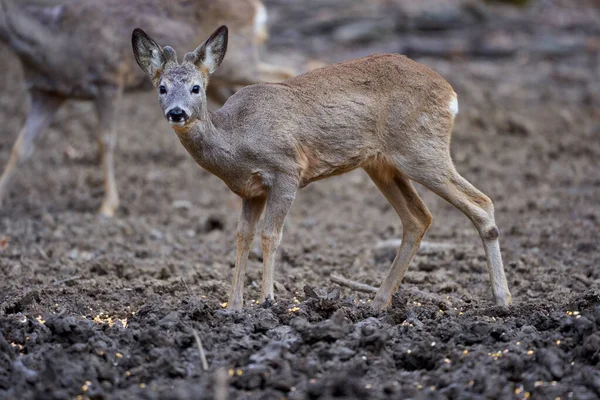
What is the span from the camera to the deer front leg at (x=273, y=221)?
241 inches

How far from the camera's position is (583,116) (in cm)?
1410

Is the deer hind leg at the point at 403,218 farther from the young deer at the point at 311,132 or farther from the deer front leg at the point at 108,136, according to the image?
the deer front leg at the point at 108,136

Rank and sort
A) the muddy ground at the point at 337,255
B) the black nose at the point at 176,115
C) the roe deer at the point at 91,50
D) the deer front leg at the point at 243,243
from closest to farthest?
the muddy ground at the point at 337,255, the black nose at the point at 176,115, the deer front leg at the point at 243,243, the roe deer at the point at 91,50

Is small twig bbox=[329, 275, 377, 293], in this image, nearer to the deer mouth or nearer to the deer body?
the deer body

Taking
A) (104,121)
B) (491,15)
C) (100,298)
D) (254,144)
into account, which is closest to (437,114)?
(254,144)

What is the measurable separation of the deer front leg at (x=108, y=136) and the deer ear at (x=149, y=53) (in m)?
4.50

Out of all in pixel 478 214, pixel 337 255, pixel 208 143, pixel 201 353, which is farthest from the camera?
pixel 337 255

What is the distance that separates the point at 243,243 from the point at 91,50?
5.29m

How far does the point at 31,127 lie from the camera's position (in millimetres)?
10805

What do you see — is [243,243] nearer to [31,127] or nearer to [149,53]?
[149,53]

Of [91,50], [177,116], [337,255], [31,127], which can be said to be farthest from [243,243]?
[31,127]

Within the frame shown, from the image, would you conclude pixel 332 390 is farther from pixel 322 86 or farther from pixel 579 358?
pixel 322 86

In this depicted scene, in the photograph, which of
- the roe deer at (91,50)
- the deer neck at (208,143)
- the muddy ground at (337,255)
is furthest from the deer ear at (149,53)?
the roe deer at (91,50)

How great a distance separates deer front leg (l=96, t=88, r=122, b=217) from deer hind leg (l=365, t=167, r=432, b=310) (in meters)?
4.74
